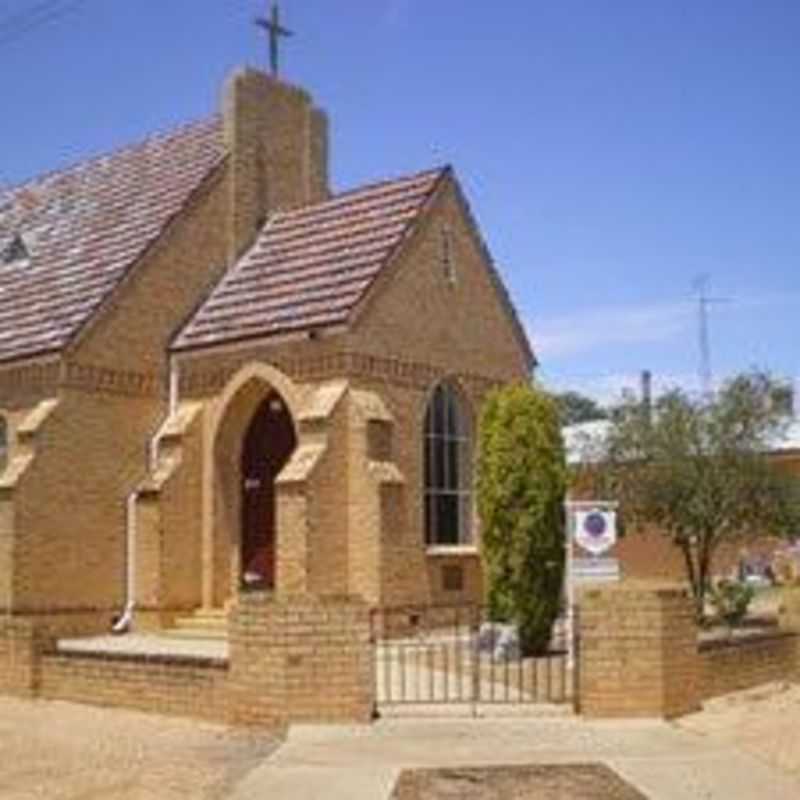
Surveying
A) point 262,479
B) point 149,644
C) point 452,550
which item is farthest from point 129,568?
point 452,550

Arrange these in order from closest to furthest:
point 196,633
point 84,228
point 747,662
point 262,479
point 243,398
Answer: point 747,662, point 196,633, point 243,398, point 262,479, point 84,228

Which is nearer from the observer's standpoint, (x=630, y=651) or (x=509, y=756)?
(x=509, y=756)

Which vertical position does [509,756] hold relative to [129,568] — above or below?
below

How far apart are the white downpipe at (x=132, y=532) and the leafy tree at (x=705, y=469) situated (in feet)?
24.7

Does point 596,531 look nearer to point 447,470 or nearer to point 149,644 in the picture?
point 447,470

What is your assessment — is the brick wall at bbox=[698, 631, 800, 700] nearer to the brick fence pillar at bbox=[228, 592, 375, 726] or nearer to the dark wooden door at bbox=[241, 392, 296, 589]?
the brick fence pillar at bbox=[228, 592, 375, 726]

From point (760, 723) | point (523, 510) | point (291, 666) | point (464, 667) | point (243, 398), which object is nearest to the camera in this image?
point (291, 666)

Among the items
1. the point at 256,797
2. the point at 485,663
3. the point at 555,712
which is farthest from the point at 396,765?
the point at 485,663

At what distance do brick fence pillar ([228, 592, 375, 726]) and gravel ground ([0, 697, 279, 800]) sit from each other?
0.51 meters

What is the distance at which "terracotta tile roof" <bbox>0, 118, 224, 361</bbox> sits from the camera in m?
25.4

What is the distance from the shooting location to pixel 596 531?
57.9 feet

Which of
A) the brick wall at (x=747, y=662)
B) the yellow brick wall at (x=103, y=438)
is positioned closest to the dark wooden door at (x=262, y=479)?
the yellow brick wall at (x=103, y=438)

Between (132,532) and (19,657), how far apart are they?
23.6 feet

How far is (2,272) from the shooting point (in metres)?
29.1
